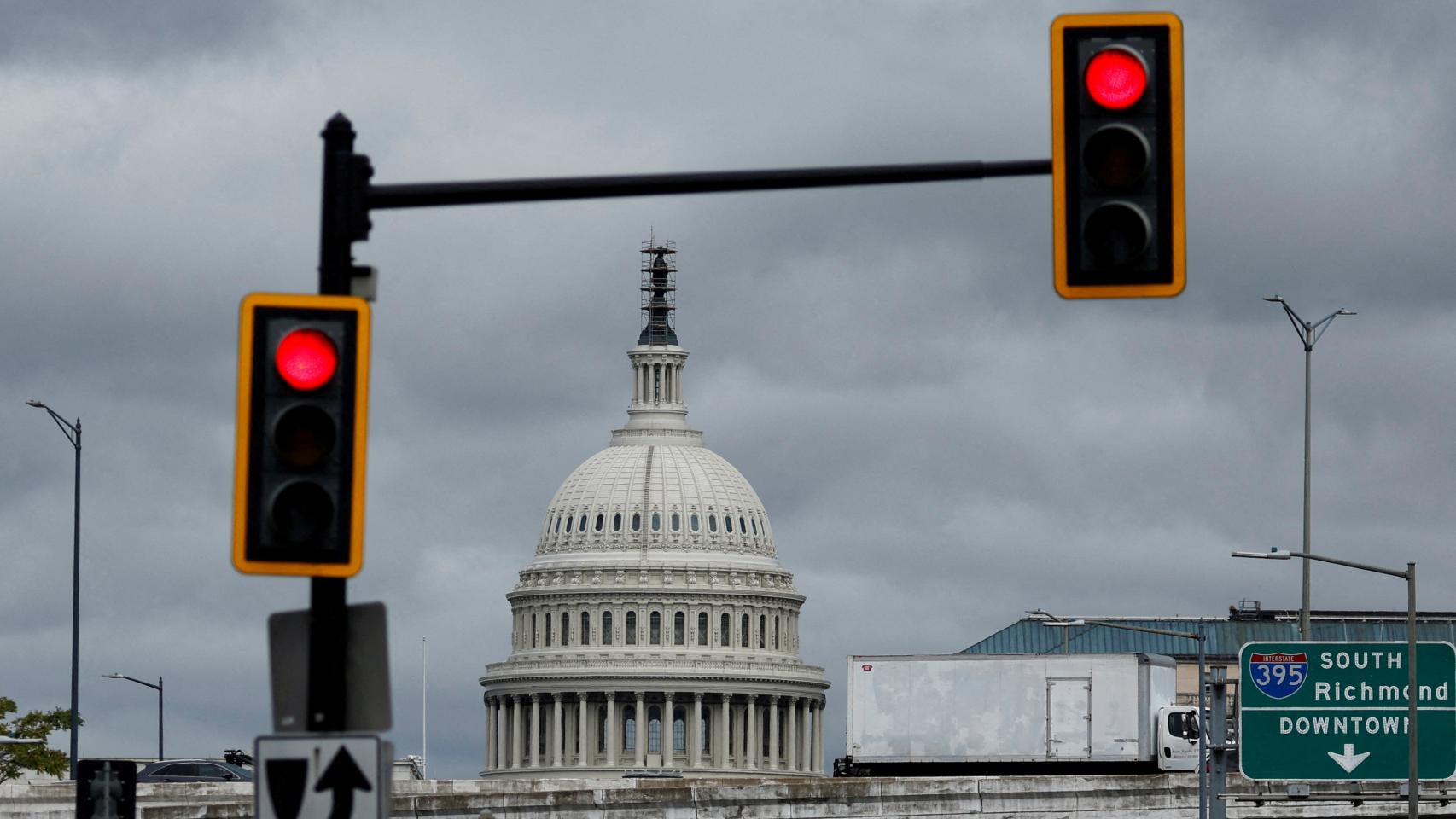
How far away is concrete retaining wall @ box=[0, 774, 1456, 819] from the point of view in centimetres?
6012

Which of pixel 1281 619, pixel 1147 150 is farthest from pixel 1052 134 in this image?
pixel 1281 619

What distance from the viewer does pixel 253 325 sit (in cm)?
1409

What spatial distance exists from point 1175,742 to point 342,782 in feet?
192

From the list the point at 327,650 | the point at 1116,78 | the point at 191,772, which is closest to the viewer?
the point at 327,650

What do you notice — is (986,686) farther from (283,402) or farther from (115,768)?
(283,402)

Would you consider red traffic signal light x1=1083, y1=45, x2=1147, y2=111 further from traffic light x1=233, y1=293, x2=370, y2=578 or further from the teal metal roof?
the teal metal roof

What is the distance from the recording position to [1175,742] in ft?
234

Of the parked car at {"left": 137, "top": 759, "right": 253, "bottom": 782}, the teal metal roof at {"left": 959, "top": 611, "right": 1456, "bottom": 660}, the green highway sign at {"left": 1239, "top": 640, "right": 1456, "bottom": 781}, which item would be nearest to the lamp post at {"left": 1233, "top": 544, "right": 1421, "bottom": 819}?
the green highway sign at {"left": 1239, "top": 640, "right": 1456, "bottom": 781}

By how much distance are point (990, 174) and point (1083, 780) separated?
52.8 m

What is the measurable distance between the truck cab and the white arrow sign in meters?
26.2

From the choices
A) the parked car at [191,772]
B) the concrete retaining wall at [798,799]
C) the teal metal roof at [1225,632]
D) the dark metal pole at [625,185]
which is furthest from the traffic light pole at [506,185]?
the teal metal roof at [1225,632]

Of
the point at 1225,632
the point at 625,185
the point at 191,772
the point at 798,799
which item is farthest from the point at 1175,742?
the point at 1225,632

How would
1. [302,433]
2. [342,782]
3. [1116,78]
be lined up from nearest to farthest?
[302,433] < [342,782] < [1116,78]

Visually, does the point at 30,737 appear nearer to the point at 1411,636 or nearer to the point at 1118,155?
the point at 1411,636
